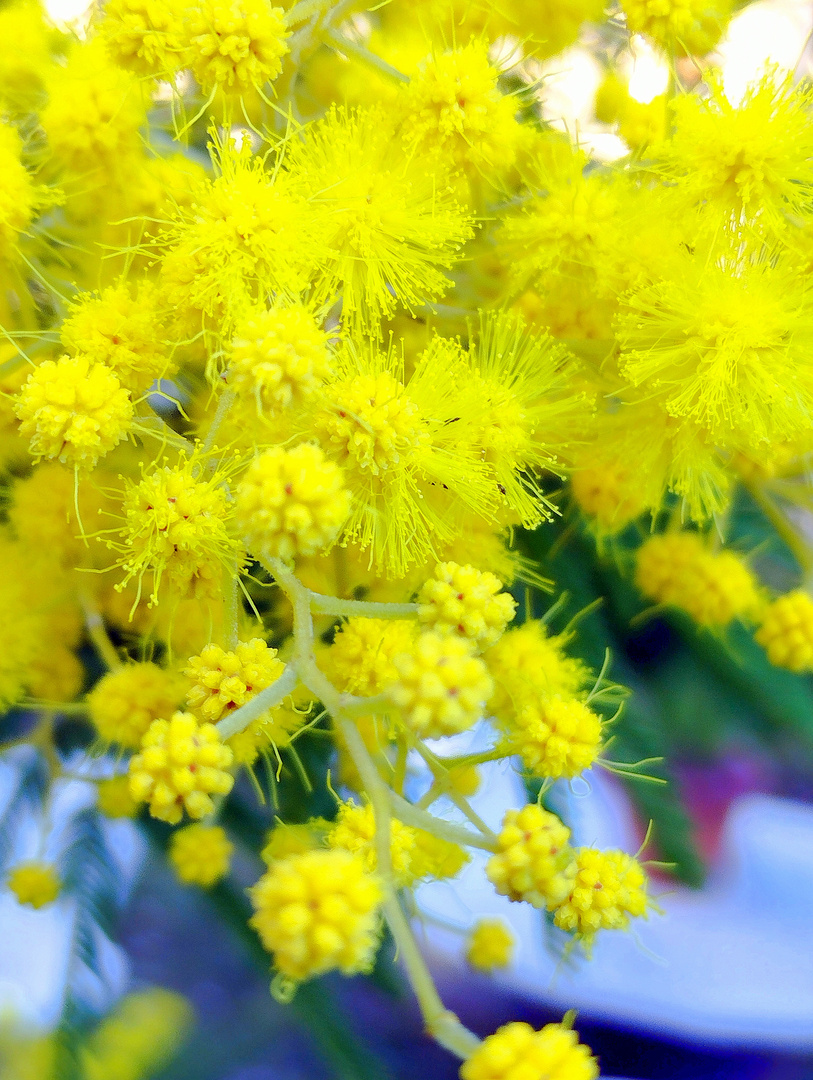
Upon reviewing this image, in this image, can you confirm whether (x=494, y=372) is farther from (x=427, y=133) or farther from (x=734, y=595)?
(x=734, y=595)

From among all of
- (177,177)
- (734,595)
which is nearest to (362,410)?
(177,177)

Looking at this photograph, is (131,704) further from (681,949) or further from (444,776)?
(681,949)

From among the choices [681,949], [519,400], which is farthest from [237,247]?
[681,949]

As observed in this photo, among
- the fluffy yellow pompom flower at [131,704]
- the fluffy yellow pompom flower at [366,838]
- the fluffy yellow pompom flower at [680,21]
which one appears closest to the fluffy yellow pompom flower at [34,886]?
the fluffy yellow pompom flower at [131,704]

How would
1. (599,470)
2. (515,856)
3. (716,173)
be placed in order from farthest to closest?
(599,470) → (716,173) → (515,856)

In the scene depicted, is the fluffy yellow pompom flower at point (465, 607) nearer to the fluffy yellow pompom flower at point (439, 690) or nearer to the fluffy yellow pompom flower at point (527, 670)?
the fluffy yellow pompom flower at point (439, 690)

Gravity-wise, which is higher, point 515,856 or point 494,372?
point 494,372

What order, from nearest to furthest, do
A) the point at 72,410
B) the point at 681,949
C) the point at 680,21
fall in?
the point at 72,410 < the point at 680,21 < the point at 681,949
